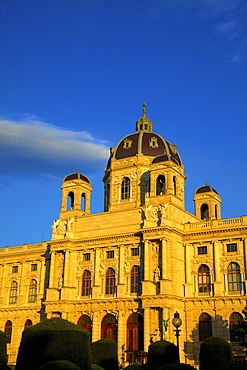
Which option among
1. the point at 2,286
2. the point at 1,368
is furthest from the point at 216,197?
the point at 1,368

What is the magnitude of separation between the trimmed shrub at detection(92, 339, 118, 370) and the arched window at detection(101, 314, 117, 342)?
20.9m

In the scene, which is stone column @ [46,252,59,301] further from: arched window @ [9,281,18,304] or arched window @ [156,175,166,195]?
arched window @ [156,175,166,195]

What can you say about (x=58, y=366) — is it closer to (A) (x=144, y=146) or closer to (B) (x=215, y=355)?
(B) (x=215, y=355)

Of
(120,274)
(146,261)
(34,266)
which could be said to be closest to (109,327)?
(120,274)

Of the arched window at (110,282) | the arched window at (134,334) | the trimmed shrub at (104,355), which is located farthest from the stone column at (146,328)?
the trimmed shrub at (104,355)

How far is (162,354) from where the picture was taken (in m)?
30.1

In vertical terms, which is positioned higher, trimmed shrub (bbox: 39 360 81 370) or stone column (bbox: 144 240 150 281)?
stone column (bbox: 144 240 150 281)

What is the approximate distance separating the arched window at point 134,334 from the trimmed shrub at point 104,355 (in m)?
18.7

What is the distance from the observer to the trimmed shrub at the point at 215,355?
1093 inches

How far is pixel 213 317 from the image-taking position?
4803 centimetres

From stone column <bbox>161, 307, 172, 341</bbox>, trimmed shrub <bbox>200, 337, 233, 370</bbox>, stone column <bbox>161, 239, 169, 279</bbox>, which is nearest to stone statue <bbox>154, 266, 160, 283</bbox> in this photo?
stone column <bbox>161, 239, 169, 279</bbox>

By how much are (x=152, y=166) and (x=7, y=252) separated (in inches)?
940

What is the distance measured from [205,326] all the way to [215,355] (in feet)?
70.2

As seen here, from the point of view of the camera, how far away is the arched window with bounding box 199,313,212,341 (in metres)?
48.2
